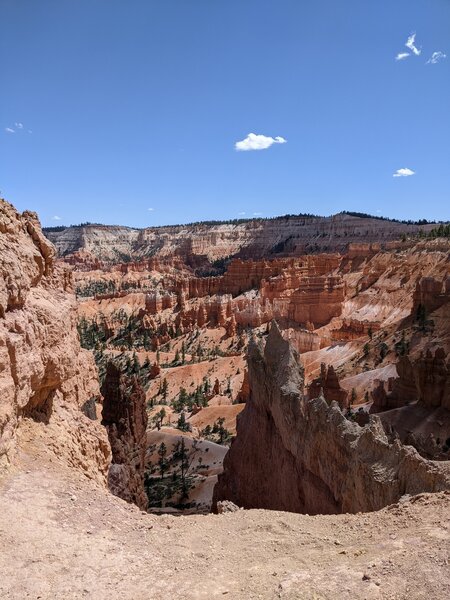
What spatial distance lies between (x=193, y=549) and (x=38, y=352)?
13.2 feet

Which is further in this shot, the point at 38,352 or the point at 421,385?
the point at 421,385

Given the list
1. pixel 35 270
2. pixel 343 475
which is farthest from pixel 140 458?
pixel 35 270

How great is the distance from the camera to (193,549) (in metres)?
6.79

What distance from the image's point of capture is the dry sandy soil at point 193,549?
5.53 meters

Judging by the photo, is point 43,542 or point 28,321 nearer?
point 43,542

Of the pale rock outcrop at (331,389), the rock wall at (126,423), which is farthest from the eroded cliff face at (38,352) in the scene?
the pale rock outcrop at (331,389)

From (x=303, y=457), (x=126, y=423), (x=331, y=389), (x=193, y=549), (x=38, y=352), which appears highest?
(x=38, y=352)

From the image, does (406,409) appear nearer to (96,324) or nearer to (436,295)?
(436,295)

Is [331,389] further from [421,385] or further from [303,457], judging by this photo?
[303,457]

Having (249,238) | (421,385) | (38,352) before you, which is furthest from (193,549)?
(249,238)

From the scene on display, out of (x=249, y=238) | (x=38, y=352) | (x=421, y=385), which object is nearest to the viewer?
(x=38, y=352)

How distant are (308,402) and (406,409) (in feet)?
39.8

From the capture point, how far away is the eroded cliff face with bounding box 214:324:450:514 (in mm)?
9805

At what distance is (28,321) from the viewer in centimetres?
826
